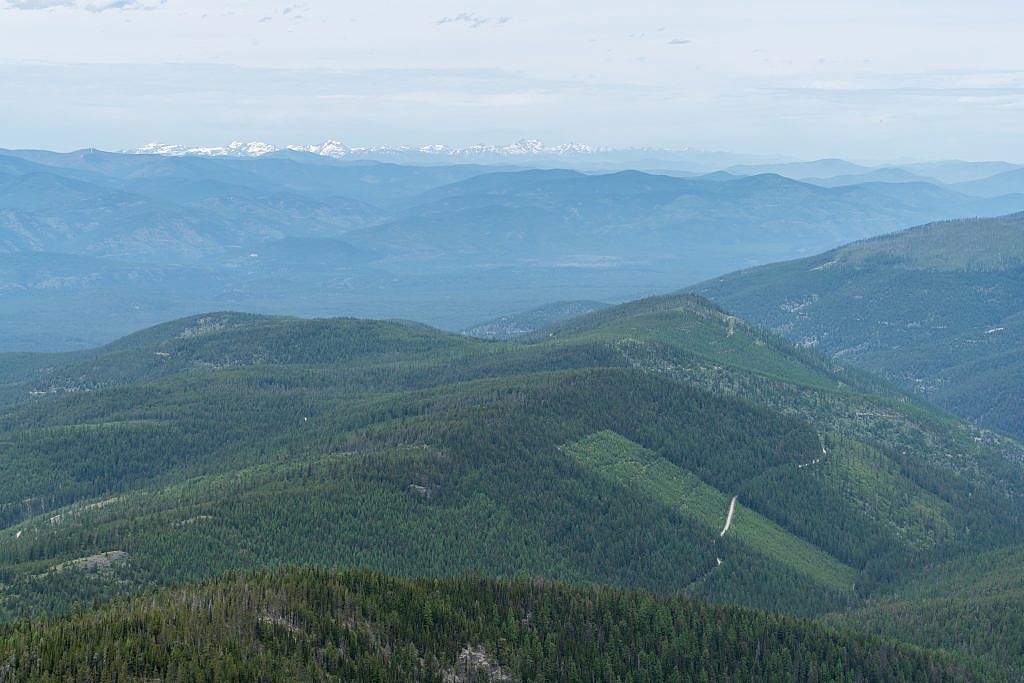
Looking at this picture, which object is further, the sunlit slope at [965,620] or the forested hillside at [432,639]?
the sunlit slope at [965,620]

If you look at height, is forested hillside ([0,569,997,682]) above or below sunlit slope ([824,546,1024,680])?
above

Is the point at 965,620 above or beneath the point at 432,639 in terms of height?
beneath

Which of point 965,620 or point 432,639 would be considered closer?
point 432,639

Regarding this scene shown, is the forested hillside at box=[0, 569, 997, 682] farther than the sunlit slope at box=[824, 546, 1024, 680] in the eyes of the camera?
No

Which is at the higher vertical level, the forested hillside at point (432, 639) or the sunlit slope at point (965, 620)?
the forested hillside at point (432, 639)

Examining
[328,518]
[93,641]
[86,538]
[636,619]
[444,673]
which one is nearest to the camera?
[93,641]

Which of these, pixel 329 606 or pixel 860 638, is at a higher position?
pixel 329 606

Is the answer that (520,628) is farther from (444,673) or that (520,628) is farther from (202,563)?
(202,563)

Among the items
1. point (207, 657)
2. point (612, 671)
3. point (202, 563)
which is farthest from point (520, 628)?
point (202, 563)
